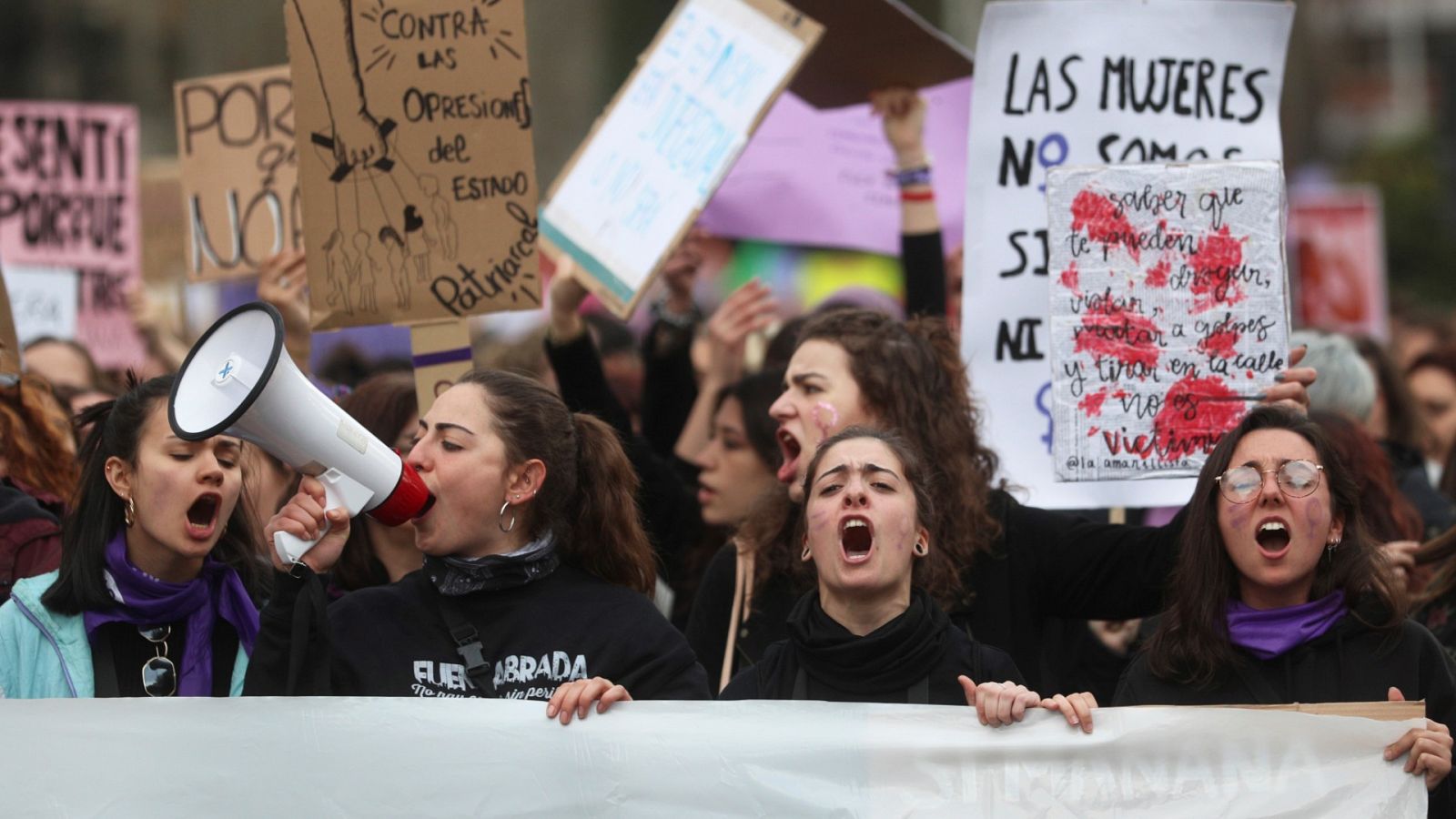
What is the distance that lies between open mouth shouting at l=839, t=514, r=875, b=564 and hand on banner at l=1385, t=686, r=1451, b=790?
0.98 meters

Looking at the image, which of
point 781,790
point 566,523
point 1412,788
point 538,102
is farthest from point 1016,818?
point 538,102

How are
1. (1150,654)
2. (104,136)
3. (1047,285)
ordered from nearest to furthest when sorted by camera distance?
(1150,654), (1047,285), (104,136)

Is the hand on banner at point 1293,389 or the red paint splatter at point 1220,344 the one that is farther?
the red paint splatter at point 1220,344

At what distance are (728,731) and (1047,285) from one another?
1825 millimetres

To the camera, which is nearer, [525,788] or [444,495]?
[525,788]

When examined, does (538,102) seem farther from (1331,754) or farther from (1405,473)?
(1331,754)

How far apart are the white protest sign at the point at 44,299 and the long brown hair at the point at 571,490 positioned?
4.23 meters

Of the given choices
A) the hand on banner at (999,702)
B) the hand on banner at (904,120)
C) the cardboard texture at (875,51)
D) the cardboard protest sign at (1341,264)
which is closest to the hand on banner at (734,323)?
the hand on banner at (904,120)

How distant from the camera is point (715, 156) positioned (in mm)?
5621

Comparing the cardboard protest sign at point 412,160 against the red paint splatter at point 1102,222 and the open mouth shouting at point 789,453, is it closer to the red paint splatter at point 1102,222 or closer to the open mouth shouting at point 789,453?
the open mouth shouting at point 789,453

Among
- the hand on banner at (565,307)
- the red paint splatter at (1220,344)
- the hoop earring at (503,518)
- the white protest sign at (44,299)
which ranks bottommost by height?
the hoop earring at (503,518)

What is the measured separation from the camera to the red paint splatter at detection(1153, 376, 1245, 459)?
4523 millimetres

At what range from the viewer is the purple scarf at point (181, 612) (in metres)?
3.78

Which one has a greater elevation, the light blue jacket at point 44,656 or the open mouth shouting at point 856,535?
the open mouth shouting at point 856,535
